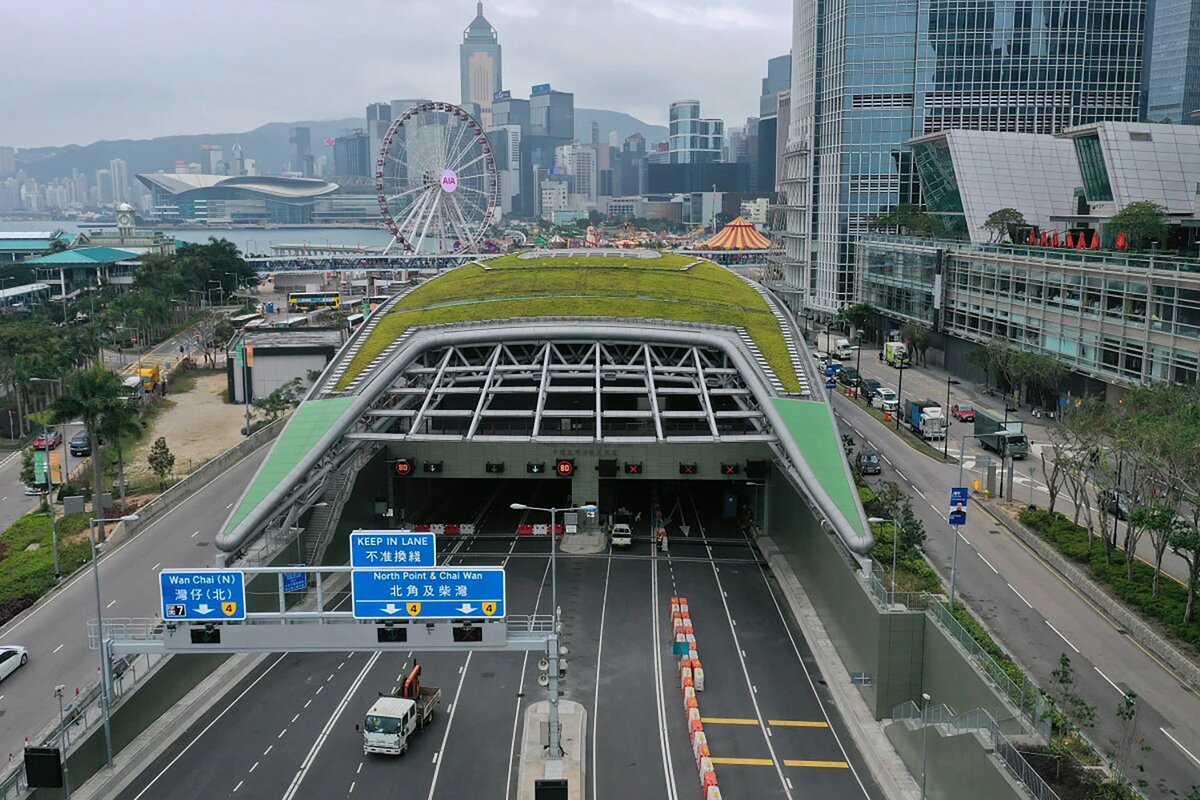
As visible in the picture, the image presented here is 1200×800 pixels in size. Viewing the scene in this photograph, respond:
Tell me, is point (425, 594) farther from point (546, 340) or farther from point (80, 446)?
point (80, 446)

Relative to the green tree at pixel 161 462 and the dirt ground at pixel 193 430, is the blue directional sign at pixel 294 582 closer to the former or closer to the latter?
the green tree at pixel 161 462

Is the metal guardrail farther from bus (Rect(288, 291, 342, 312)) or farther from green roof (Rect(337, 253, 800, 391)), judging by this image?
bus (Rect(288, 291, 342, 312))

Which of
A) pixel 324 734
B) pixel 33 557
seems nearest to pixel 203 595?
pixel 324 734

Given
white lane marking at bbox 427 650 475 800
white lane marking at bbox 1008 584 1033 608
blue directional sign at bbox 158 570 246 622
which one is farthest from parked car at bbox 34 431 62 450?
white lane marking at bbox 1008 584 1033 608

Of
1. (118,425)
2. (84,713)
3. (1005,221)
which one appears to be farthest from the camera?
(1005,221)

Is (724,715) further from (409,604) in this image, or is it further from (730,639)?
(409,604)

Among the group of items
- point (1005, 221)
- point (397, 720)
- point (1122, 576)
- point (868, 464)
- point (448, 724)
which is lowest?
point (448, 724)
